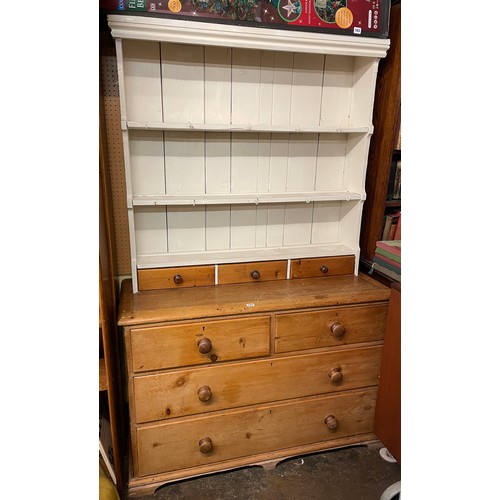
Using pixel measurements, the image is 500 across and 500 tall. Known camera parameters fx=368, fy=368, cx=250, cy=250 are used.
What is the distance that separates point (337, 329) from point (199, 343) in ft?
1.93

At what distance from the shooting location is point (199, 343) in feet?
4.68

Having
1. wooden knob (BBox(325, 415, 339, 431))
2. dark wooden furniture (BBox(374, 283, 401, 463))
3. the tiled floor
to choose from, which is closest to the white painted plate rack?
dark wooden furniture (BBox(374, 283, 401, 463))

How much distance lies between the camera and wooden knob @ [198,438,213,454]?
59.8 inches

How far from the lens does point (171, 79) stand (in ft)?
5.10

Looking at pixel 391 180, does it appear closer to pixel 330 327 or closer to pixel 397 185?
pixel 397 185

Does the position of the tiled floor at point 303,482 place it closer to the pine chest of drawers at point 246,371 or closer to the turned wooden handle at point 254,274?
the pine chest of drawers at point 246,371

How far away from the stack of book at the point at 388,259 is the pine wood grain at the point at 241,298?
7 cm

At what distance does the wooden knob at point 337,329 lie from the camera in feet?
5.17

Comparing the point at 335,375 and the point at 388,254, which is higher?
the point at 388,254

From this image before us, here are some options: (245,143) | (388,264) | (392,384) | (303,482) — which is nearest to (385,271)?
(388,264)

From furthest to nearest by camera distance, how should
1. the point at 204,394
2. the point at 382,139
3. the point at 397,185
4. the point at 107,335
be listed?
the point at 397,185, the point at 382,139, the point at 204,394, the point at 107,335

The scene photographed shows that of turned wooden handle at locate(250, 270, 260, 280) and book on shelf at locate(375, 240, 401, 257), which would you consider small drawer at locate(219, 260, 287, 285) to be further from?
book on shelf at locate(375, 240, 401, 257)

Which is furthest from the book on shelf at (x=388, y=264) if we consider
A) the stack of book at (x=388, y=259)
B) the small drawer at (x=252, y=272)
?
the small drawer at (x=252, y=272)

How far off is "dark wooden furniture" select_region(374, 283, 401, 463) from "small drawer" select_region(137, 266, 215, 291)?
0.82m
